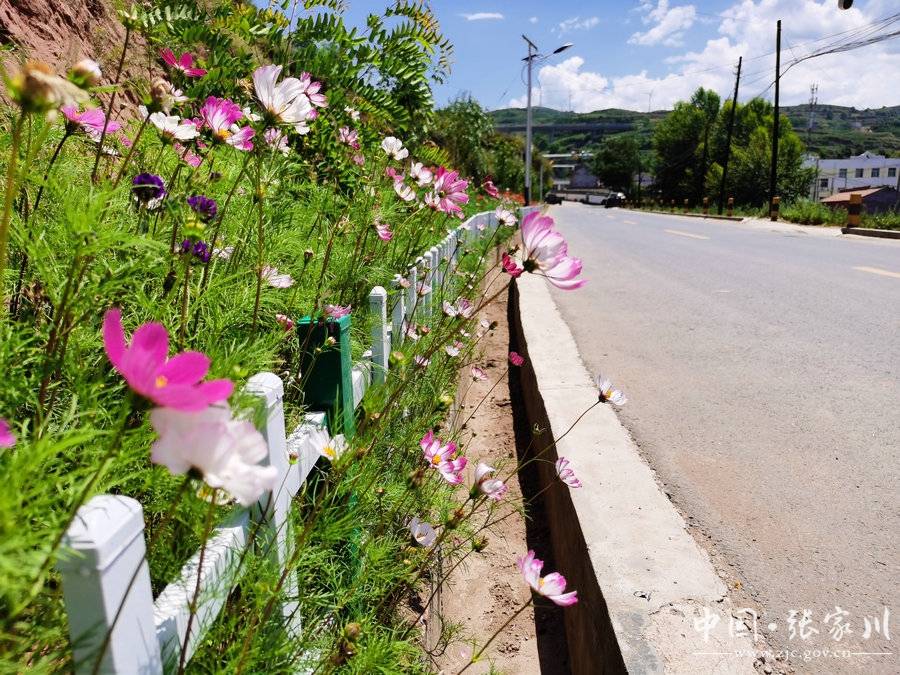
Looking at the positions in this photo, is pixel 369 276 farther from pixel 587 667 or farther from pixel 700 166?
pixel 700 166

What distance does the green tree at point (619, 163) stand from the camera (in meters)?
88.6

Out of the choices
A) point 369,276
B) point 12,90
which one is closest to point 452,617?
point 369,276

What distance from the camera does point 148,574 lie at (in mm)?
707

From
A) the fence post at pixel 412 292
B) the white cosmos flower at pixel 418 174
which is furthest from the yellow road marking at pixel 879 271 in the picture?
the white cosmos flower at pixel 418 174

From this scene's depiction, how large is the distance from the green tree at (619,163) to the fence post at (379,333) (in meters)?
92.1

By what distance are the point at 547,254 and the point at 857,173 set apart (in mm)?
100331

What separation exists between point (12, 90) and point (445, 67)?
11.4 feet

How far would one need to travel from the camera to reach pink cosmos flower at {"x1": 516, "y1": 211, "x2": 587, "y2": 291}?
1.13 metres

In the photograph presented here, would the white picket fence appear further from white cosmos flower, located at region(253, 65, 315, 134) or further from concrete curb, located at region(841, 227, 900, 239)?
concrete curb, located at region(841, 227, 900, 239)

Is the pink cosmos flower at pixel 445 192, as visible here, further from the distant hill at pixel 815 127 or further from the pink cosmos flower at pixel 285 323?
the distant hill at pixel 815 127

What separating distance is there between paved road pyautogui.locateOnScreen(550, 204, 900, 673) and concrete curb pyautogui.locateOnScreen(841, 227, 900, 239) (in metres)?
8.16

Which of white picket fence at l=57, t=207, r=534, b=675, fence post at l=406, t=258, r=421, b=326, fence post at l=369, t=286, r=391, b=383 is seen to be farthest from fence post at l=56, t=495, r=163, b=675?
fence post at l=406, t=258, r=421, b=326

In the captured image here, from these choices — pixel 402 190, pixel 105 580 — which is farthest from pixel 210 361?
pixel 402 190

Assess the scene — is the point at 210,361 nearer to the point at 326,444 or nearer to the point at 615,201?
the point at 326,444
